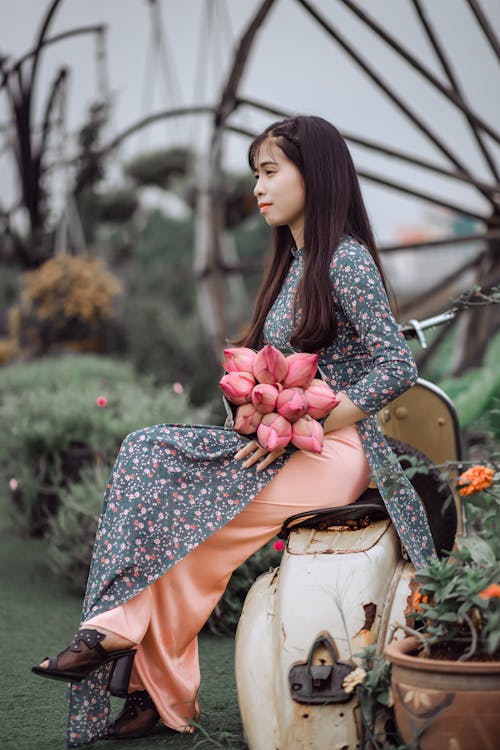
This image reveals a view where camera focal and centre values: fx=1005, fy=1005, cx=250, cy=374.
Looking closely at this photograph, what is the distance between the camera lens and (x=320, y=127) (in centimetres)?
247

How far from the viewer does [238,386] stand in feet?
6.91

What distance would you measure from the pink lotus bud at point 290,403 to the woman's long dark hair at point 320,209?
291 mm

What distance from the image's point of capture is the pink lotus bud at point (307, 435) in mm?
2137

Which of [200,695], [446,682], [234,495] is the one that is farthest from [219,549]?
[446,682]

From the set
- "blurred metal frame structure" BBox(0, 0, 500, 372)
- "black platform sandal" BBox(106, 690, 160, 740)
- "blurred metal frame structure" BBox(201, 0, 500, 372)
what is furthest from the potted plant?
"blurred metal frame structure" BBox(201, 0, 500, 372)

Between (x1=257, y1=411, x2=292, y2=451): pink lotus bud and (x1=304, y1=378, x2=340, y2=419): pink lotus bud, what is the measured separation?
62 millimetres

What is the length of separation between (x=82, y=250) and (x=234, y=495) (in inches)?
283

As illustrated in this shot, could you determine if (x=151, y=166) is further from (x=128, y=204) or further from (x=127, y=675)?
(x=127, y=675)

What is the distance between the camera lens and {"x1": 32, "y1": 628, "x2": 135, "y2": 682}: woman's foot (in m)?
2.07

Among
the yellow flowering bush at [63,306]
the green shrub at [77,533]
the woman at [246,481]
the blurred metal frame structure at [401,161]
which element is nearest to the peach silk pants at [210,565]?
the woman at [246,481]

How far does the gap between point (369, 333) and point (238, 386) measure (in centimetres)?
36

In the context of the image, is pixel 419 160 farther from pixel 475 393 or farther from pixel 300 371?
pixel 300 371

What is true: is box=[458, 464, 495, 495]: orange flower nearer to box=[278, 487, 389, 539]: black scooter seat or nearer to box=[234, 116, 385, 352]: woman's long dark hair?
box=[278, 487, 389, 539]: black scooter seat

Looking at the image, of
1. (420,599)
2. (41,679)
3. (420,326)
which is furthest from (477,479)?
(41,679)
